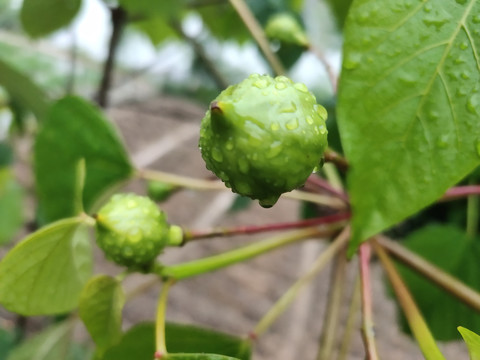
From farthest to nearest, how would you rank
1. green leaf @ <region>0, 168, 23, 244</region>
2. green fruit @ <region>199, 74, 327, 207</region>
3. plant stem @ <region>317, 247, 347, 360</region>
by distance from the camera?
green leaf @ <region>0, 168, 23, 244</region>, plant stem @ <region>317, 247, 347, 360</region>, green fruit @ <region>199, 74, 327, 207</region>

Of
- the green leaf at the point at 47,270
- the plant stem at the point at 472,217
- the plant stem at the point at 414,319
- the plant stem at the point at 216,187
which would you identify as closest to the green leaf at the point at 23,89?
the plant stem at the point at 216,187

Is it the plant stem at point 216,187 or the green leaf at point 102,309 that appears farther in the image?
the plant stem at point 216,187

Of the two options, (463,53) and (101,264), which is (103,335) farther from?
(101,264)

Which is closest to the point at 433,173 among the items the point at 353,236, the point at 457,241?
the point at 353,236

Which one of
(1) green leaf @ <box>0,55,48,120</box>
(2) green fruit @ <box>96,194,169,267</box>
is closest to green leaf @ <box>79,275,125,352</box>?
(2) green fruit @ <box>96,194,169,267</box>

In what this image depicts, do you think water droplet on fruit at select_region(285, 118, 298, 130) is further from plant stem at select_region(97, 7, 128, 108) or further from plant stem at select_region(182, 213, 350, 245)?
plant stem at select_region(97, 7, 128, 108)

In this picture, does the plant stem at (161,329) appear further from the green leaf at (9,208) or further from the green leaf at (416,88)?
the green leaf at (9,208)
